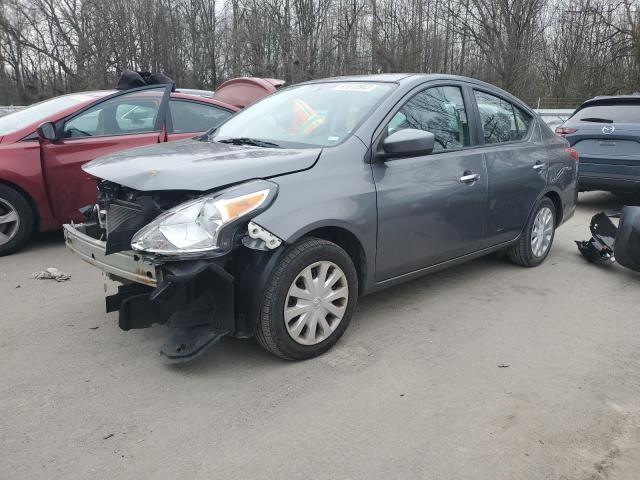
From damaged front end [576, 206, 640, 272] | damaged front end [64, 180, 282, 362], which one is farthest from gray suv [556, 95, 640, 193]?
damaged front end [64, 180, 282, 362]

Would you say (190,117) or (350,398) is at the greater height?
(190,117)

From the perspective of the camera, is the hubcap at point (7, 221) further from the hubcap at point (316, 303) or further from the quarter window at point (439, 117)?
the quarter window at point (439, 117)

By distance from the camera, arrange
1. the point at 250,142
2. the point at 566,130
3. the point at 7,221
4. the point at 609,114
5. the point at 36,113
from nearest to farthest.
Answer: the point at 250,142 < the point at 7,221 < the point at 36,113 < the point at 609,114 < the point at 566,130

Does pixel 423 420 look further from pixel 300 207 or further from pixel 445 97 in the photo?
pixel 445 97

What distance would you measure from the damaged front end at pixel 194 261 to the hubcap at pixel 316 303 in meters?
0.25

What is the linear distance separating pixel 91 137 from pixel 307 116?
9.02 feet

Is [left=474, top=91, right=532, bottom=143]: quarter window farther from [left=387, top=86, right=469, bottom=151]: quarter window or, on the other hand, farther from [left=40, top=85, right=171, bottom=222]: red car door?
[left=40, top=85, right=171, bottom=222]: red car door

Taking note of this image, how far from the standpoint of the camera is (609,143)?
727cm

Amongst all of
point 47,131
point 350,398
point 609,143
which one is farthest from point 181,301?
point 609,143

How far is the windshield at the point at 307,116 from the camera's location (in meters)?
3.59

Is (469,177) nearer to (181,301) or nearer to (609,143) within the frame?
(181,301)

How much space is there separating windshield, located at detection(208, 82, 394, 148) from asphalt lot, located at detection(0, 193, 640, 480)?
1.35 metres

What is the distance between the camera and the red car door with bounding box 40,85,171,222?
521 centimetres

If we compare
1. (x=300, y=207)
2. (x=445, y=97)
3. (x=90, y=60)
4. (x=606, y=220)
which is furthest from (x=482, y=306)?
(x=90, y=60)
